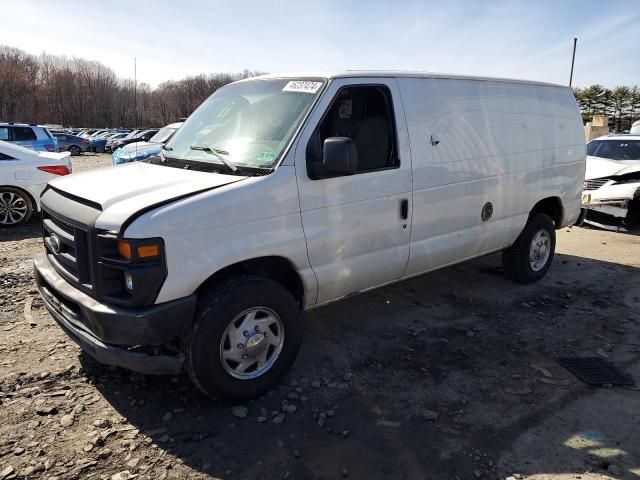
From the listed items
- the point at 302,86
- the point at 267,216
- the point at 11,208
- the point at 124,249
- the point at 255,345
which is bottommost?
the point at 255,345

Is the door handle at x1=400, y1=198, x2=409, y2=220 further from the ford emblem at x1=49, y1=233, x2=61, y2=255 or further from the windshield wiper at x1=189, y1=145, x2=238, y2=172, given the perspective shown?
the ford emblem at x1=49, y1=233, x2=61, y2=255

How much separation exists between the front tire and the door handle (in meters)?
1.22

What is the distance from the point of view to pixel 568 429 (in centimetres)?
312

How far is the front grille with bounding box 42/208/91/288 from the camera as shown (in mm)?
2967

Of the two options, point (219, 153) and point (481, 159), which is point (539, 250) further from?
point (219, 153)

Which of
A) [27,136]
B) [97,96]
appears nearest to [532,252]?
[27,136]

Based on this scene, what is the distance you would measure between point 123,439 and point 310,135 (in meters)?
2.29

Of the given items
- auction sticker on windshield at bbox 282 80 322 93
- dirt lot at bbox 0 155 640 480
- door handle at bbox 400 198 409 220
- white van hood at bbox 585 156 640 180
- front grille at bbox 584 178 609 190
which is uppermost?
auction sticker on windshield at bbox 282 80 322 93

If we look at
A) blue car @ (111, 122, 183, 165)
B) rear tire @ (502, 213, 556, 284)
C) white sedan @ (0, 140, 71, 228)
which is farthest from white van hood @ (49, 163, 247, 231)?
blue car @ (111, 122, 183, 165)

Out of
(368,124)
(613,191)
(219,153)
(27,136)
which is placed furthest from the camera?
(27,136)

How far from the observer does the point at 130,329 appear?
9.09 feet

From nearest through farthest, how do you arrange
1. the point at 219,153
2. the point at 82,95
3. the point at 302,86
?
the point at 219,153 → the point at 302,86 → the point at 82,95

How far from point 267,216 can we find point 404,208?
1.34 metres

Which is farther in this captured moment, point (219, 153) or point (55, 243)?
point (219, 153)
